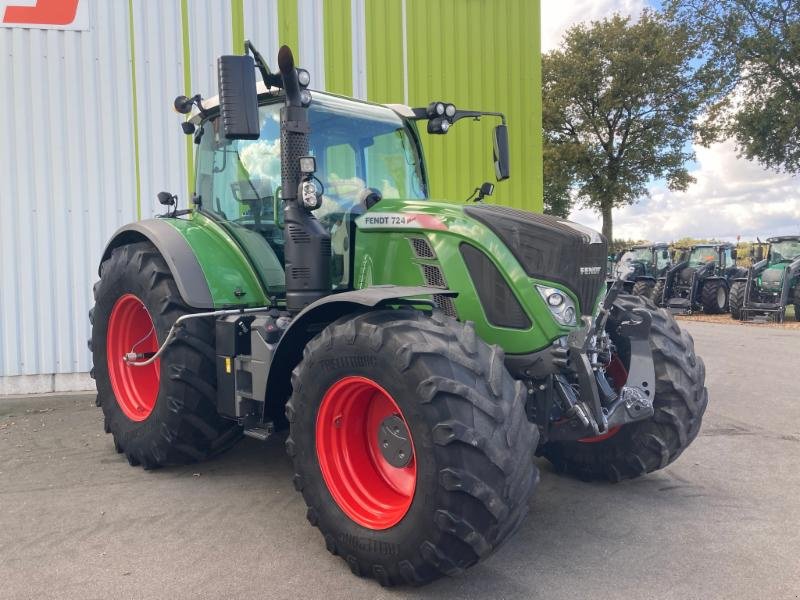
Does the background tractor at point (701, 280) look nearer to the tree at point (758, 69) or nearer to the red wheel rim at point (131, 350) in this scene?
the tree at point (758, 69)

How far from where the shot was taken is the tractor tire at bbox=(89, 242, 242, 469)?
13.9 ft

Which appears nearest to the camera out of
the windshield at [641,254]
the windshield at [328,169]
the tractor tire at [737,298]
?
the windshield at [328,169]

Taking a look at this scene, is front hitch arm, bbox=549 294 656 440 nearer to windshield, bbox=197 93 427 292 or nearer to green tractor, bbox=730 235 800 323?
windshield, bbox=197 93 427 292

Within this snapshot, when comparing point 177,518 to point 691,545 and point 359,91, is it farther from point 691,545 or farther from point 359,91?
point 359,91

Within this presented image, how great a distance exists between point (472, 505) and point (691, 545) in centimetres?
140

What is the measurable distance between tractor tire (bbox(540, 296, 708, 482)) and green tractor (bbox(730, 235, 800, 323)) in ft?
43.9

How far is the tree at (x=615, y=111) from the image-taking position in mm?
25469

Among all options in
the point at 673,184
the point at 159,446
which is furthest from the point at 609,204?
the point at 159,446

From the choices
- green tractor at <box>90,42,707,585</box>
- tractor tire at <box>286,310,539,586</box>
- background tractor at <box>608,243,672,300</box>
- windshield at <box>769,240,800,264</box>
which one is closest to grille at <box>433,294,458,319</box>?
green tractor at <box>90,42,707,585</box>

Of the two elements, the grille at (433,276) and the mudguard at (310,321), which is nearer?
the mudguard at (310,321)

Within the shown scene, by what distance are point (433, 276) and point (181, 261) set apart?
176cm

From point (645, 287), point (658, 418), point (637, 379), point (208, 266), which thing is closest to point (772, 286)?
point (645, 287)

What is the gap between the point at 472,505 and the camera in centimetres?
265

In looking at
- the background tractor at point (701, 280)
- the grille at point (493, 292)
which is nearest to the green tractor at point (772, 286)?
the background tractor at point (701, 280)
